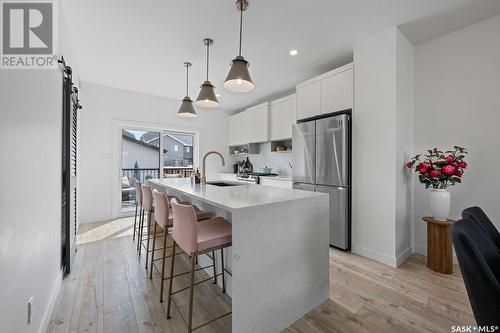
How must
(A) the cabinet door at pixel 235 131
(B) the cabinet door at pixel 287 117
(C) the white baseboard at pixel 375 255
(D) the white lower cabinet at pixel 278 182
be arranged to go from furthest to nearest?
1. (A) the cabinet door at pixel 235 131
2. (B) the cabinet door at pixel 287 117
3. (D) the white lower cabinet at pixel 278 182
4. (C) the white baseboard at pixel 375 255

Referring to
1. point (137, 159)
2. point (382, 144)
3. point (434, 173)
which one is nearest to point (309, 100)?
point (382, 144)

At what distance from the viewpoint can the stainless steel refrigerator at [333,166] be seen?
297 centimetres

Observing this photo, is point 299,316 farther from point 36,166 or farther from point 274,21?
point 274,21

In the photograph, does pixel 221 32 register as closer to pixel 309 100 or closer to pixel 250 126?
pixel 309 100

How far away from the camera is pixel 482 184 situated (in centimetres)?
244

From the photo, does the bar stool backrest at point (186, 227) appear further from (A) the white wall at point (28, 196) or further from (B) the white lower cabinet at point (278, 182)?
(B) the white lower cabinet at point (278, 182)

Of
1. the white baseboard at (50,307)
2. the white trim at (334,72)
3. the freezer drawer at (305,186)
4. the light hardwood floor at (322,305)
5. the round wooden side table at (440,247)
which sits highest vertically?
the white trim at (334,72)

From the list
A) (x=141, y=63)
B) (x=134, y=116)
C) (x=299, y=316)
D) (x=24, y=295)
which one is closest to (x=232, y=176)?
(x=134, y=116)

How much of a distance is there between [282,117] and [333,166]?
1.78 m

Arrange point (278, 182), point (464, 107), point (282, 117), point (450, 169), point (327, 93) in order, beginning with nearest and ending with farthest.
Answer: point (450, 169) < point (464, 107) < point (327, 93) < point (278, 182) < point (282, 117)

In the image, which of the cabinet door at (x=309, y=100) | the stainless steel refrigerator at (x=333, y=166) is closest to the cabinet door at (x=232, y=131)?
the cabinet door at (x=309, y=100)

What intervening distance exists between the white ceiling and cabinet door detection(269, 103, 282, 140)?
0.75 meters

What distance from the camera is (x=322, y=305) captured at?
6.15 ft

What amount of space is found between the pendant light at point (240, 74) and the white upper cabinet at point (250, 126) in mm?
2685
